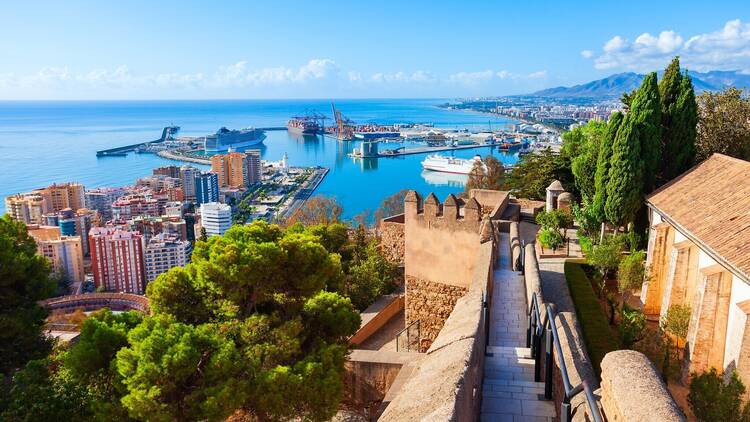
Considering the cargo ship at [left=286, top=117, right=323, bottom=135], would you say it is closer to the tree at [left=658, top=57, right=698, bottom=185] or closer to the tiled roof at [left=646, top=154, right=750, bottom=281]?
the tree at [left=658, top=57, right=698, bottom=185]

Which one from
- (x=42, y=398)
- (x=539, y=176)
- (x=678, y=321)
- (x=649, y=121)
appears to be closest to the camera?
(x=42, y=398)

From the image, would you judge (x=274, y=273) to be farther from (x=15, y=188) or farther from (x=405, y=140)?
(x=405, y=140)

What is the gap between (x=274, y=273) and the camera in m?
9.90

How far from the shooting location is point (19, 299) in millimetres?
11930

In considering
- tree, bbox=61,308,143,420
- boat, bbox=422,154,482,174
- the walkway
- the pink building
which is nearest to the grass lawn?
the walkway

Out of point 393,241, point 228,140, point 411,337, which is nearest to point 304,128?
point 228,140

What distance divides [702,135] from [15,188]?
326 ft

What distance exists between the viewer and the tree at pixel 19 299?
1125cm

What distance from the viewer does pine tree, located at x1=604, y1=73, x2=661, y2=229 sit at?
14.5 metres

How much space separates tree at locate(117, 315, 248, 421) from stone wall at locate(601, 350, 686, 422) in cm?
558

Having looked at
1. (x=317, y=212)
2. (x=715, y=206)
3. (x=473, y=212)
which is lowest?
(x=317, y=212)

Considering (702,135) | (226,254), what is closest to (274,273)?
(226,254)

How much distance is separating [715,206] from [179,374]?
10212mm

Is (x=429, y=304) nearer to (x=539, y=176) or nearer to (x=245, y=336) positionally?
(x=245, y=336)
